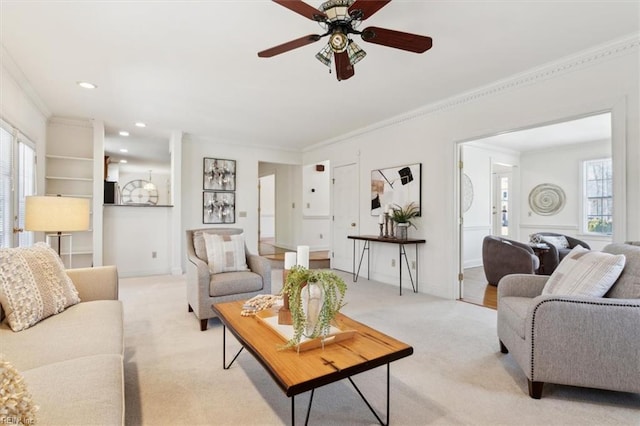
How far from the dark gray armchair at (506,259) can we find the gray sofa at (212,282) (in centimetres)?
344

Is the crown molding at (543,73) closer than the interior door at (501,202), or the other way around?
the crown molding at (543,73)

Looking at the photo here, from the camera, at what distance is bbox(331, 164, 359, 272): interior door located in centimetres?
548

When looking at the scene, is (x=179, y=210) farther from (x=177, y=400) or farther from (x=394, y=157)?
(x=177, y=400)

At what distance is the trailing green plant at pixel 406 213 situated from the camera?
4.29 metres

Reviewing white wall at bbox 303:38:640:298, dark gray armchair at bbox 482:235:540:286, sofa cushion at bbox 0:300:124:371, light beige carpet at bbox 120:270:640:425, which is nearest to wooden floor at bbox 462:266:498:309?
dark gray armchair at bbox 482:235:540:286

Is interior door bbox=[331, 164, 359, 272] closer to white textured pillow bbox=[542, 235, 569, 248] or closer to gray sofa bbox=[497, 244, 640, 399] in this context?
white textured pillow bbox=[542, 235, 569, 248]

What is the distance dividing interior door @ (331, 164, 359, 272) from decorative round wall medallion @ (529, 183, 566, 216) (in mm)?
4314

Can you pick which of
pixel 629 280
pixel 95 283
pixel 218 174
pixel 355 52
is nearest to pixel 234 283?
pixel 95 283

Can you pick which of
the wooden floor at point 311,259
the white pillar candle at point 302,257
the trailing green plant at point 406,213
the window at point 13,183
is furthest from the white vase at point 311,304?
the wooden floor at point 311,259

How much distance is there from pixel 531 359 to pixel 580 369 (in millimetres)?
231

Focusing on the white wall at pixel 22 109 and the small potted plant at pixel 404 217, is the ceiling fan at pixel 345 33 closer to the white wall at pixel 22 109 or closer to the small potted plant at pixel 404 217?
the small potted plant at pixel 404 217

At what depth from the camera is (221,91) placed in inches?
141

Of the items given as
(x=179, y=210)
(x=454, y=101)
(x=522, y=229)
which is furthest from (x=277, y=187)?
(x=522, y=229)

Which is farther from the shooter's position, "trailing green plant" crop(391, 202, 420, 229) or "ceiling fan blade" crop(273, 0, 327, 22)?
"trailing green plant" crop(391, 202, 420, 229)
